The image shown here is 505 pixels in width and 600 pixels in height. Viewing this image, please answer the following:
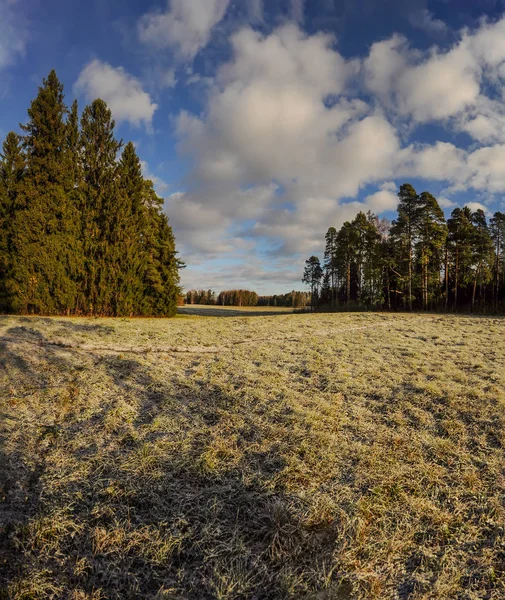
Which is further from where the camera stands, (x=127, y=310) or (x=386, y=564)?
(x=127, y=310)

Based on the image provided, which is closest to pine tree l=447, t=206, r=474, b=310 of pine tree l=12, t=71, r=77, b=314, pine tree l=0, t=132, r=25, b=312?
pine tree l=12, t=71, r=77, b=314

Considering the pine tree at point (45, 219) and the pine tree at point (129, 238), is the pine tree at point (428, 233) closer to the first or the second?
the pine tree at point (129, 238)

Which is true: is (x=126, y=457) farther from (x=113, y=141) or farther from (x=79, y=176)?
(x=113, y=141)

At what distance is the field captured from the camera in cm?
256

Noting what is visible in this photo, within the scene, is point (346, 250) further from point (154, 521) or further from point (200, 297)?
point (200, 297)

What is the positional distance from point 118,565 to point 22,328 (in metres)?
11.6

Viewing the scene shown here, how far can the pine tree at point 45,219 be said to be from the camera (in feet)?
63.6

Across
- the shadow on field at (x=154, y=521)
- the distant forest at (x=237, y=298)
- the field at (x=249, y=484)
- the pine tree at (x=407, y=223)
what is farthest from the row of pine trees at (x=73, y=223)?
the distant forest at (x=237, y=298)

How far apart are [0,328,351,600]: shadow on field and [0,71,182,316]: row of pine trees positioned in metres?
18.4

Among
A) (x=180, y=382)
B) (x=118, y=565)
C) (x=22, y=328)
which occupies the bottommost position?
(x=118, y=565)

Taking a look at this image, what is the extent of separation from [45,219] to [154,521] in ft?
72.4

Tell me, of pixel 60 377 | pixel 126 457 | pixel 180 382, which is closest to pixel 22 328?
pixel 60 377

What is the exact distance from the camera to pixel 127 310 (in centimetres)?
2302

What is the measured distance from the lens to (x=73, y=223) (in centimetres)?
2117
